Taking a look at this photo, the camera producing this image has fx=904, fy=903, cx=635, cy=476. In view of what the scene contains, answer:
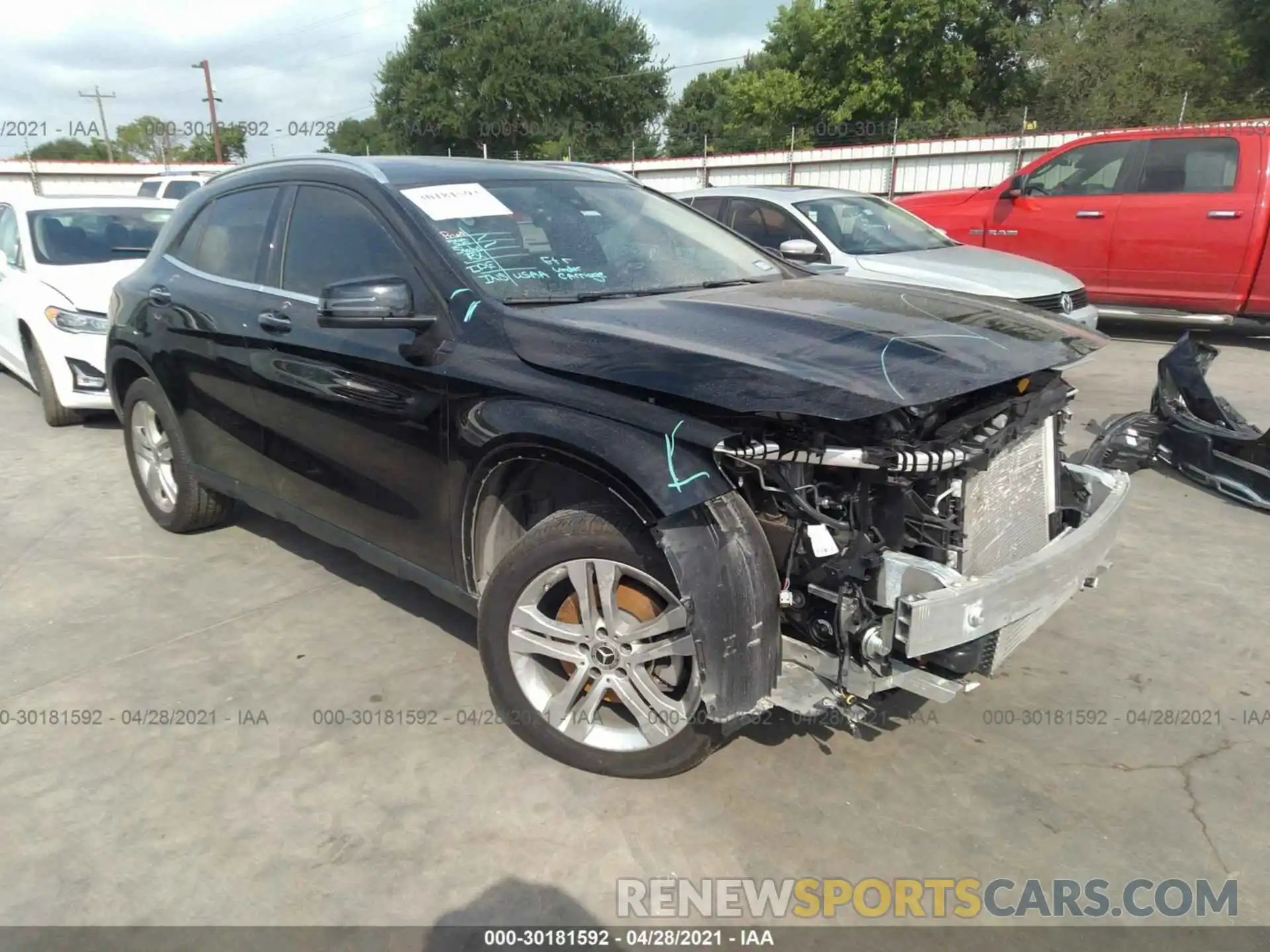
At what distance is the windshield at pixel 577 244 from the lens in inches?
119

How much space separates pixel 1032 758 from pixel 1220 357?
23.6 feet

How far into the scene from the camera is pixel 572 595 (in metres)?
2.72

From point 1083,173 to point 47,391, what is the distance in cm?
974

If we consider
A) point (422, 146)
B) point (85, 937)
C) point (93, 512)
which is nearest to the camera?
point (85, 937)

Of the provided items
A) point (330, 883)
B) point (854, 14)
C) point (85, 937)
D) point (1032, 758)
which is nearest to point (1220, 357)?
point (1032, 758)

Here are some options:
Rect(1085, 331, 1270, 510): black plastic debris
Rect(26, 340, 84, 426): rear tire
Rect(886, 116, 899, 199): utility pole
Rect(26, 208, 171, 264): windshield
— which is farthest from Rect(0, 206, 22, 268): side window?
Rect(886, 116, 899, 199): utility pole

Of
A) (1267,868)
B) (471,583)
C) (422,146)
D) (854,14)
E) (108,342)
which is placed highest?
(854,14)

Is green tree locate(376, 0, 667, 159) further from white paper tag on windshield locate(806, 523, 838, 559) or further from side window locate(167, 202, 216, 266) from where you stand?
white paper tag on windshield locate(806, 523, 838, 559)

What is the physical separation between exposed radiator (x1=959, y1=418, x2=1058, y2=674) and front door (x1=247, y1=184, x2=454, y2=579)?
1627 mm

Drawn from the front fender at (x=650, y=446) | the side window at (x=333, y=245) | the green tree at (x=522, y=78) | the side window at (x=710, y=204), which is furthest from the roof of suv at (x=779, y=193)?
the green tree at (x=522, y=78)

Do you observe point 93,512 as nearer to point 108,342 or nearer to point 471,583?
point 108,342

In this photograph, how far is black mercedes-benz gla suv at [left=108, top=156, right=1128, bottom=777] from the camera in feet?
7.68

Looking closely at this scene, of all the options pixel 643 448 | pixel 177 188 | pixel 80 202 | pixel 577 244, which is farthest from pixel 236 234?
pixel 177 188

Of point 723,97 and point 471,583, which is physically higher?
point 723,97
